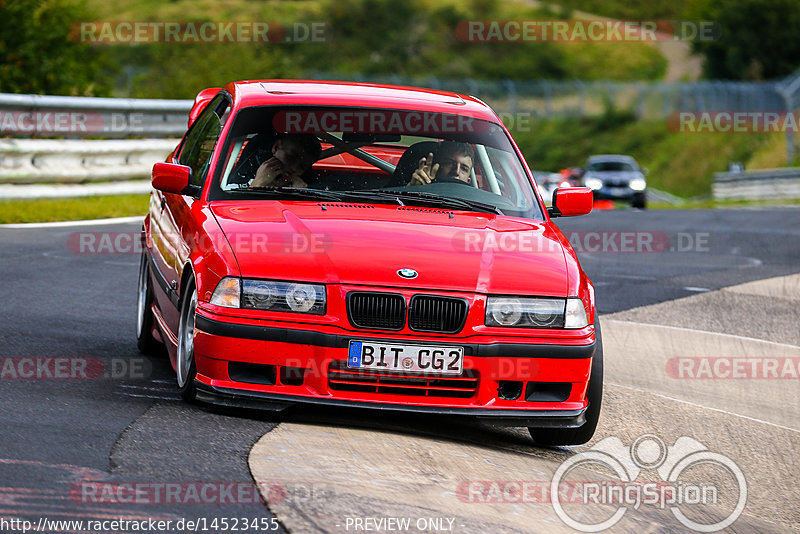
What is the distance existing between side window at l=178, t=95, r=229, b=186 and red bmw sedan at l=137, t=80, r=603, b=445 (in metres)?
0.27

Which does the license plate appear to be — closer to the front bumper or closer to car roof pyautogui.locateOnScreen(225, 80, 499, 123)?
the front bumper

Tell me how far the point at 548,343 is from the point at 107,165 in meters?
11.9

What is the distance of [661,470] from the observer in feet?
20.0

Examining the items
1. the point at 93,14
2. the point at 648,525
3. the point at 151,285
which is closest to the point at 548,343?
the point at 648,525

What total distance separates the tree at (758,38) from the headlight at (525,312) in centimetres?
7186

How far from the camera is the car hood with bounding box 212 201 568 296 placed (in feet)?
18.0

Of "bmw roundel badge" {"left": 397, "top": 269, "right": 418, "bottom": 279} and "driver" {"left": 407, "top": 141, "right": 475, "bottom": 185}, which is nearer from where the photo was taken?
"bmw roundel badge" {"left": 397, "top": 269, "right": 418, "bottom": 279}

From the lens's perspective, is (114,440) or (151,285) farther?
(151,285)

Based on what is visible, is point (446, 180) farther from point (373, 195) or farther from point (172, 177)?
point (172, 177)

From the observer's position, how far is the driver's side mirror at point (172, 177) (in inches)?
255

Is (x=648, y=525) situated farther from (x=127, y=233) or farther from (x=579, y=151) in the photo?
(x=579, y=151)

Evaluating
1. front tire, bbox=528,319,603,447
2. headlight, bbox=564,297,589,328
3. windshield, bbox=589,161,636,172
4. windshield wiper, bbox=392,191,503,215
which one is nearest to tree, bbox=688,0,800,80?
windshield, bbox=589,161,636,172

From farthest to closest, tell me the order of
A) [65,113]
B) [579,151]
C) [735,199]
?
[579,151] → [735,199] → [65,113]

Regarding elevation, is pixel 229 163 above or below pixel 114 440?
above
